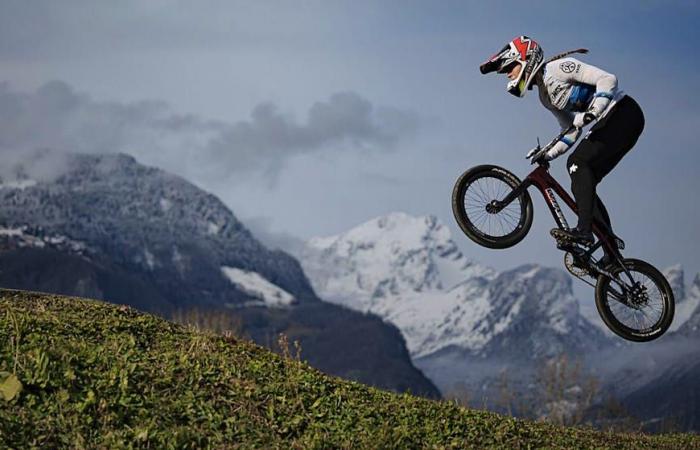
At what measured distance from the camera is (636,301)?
855 inches

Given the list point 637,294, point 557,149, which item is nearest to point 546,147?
point 557,149

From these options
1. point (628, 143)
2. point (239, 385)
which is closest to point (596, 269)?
point (628, 143)

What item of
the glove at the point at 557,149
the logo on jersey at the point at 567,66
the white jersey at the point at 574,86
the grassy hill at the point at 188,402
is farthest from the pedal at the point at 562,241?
the grassy hill at the point at 188,402

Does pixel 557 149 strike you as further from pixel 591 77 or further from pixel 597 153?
pixel 591 77

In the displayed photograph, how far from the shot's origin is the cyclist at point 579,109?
20.8 m

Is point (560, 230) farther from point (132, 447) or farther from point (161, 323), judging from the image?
point (132, 447)

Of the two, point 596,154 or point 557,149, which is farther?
point 557,149

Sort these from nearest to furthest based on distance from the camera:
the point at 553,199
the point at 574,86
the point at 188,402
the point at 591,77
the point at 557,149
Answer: the point at 188,402 → the point at 591,77 → the point at 574,86 → the point at 557,149 → the point at 553,199

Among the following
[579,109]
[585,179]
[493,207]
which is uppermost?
[579,109]

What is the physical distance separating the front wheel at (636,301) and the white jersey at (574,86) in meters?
3.24

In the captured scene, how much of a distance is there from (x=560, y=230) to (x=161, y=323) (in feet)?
28.1

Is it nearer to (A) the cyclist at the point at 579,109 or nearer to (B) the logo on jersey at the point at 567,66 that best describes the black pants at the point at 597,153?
(A) the cyclist at the point at 579,109

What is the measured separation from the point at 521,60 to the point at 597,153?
2534 mm

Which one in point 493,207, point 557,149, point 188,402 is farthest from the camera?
point 493,207
